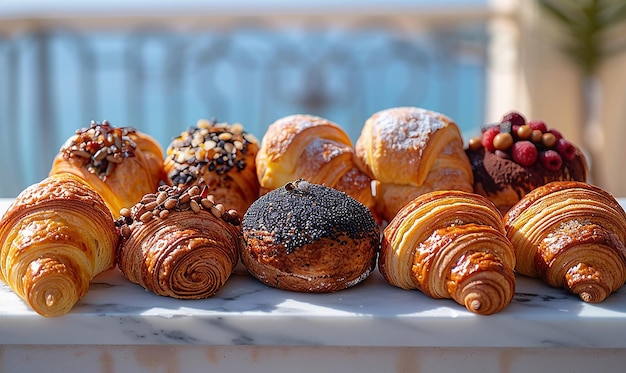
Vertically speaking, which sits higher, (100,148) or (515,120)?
(515,120)

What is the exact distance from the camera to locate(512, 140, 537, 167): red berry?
1102mm

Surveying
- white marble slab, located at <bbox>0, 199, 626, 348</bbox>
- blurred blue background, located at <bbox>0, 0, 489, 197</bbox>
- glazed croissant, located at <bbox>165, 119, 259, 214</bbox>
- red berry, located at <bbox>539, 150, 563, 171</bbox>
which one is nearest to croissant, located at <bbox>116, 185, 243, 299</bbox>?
white marble slab, located at <bbox>0, 199, 626, 348</bbox>

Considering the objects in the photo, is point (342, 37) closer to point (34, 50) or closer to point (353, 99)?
point (353, 99)

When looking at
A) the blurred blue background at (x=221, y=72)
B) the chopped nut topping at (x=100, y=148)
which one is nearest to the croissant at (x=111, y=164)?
the chopped nut topping at (x=100, y=148)

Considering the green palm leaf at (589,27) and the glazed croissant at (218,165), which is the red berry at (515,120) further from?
the green palm leaf at (589,27)

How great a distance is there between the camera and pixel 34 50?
13.1 feet

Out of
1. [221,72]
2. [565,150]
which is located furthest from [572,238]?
[221,72]

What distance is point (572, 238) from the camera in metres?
0.87

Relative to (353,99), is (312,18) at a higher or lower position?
higher

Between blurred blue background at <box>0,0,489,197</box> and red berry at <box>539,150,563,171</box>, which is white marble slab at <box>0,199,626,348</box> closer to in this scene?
red berry at <box>539,150,563,171</box>

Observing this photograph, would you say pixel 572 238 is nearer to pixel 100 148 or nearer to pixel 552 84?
pixel 100 148

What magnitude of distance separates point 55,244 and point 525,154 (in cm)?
76

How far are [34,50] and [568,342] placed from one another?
13.0 feet

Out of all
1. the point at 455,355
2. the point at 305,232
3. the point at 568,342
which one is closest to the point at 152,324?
the point at 305,232
